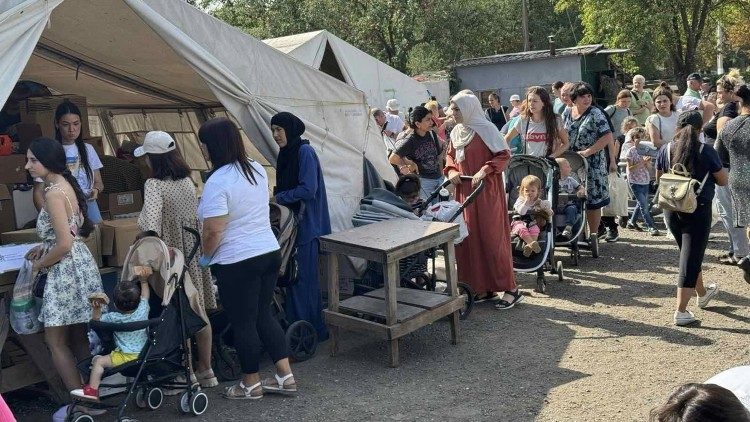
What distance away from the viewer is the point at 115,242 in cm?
592

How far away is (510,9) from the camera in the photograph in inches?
1683

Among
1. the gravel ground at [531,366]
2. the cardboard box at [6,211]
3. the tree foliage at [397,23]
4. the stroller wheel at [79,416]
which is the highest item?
the tree foliage at [397,23]

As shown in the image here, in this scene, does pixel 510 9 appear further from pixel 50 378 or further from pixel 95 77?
pixel 50 378

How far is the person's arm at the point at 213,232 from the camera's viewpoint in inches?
204

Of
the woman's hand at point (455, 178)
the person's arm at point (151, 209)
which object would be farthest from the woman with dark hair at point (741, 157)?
the person's arm at point (151, 209)

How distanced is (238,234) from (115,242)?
1.18m

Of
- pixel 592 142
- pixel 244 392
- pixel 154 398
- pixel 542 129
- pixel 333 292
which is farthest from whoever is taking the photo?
pixel 592 142

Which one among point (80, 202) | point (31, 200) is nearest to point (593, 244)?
point (31, 200)

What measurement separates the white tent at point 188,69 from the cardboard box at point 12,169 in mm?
900

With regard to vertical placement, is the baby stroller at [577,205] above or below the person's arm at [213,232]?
below

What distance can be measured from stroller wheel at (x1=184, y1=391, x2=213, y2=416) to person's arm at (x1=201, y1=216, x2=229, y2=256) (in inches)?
35.3

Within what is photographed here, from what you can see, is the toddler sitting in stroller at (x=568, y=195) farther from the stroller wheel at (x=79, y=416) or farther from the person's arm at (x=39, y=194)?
the stroller wheel at (x=79, y=416)

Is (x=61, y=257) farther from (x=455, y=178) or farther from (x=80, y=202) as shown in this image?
(x=455, y=178)

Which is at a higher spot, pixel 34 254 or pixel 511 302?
pixel 34 254
